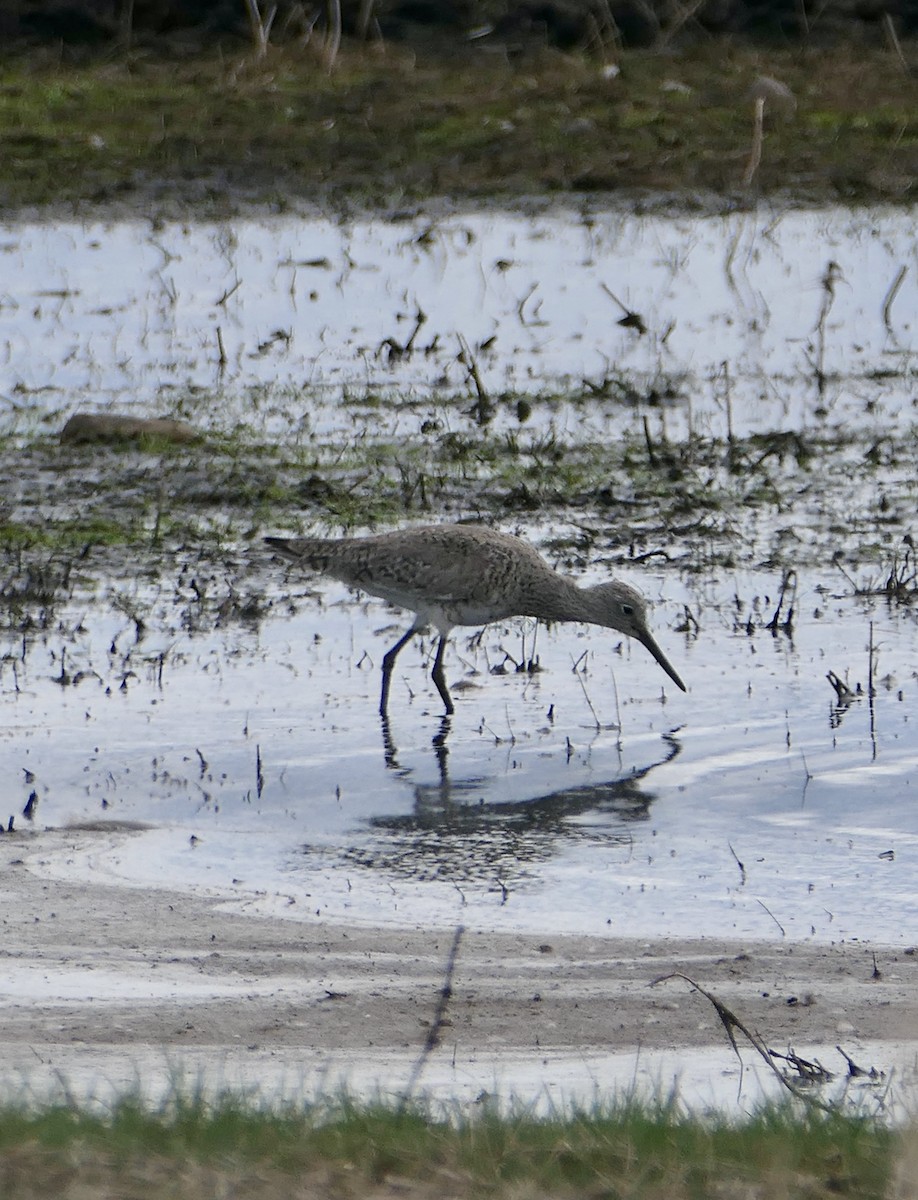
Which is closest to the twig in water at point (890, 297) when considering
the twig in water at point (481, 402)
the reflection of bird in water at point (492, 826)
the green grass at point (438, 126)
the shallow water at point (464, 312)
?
the shallow water at point (464, 312)

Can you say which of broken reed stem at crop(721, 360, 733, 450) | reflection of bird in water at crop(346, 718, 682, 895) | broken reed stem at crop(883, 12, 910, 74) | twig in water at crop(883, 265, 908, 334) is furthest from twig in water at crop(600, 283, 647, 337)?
broken reed stem at crop(883, 12, 910, 74)

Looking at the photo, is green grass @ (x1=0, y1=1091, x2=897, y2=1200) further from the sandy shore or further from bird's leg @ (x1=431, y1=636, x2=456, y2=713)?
Answer: bird's leg @ (x1=431, y1=636, x2=456, y2=713)

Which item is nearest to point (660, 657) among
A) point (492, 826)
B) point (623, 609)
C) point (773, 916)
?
point (623, 609)

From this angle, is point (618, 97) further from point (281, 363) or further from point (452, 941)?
point (452, 941)

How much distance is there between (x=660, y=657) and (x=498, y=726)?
827 millimetres

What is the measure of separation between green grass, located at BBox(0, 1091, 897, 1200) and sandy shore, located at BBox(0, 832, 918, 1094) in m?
0.75

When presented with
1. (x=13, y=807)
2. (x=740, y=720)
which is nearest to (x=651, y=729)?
(x=740, y=720)

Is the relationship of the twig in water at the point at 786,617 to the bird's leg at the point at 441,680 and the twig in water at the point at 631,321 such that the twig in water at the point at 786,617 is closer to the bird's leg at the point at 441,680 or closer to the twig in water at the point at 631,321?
the bird's leg at the point at 441,680

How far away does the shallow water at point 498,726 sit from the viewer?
727cm

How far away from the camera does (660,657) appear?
30.3 ft

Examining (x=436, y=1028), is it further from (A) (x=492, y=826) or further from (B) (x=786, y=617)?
(B) (x=786, y=617)

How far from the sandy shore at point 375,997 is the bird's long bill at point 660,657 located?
2.61 metres

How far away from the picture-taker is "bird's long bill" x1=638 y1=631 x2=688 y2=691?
361 inches

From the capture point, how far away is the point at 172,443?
13.1m
